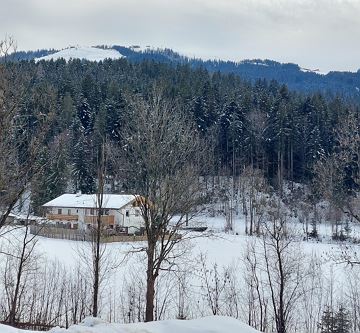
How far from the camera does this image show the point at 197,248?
3866 cm

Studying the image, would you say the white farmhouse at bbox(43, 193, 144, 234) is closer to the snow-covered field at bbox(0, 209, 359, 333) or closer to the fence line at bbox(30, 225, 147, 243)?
the fence line at bbox(30, 225, 147, 243)

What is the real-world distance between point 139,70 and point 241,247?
245ft

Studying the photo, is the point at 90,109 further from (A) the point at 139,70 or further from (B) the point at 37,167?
(B) the point at 37,167

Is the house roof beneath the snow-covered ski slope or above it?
beneath

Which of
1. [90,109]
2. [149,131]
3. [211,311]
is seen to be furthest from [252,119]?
[149,131]

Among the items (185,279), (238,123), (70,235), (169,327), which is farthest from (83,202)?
(169,327)

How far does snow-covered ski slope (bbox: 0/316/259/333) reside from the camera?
8.40 m

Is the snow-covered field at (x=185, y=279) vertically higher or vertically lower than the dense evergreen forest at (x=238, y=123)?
lower

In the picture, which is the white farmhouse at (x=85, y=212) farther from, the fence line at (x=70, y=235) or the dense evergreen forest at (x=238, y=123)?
the dense evergreen forest at (x=238, y=123)

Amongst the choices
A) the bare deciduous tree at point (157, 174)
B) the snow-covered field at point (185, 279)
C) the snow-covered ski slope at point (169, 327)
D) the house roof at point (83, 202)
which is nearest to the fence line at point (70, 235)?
the snow-covered field at point (185, 279)

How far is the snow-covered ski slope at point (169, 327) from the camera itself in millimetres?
8398

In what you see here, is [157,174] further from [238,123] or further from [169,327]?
[238,123]

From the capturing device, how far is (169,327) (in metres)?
8.81

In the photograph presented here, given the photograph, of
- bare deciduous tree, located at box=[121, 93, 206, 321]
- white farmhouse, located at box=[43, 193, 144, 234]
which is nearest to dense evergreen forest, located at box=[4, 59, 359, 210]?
white farmhouse, located at box=[43, 193, 144, 234]
